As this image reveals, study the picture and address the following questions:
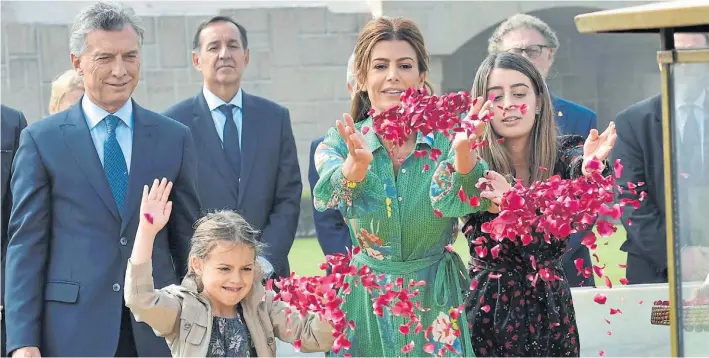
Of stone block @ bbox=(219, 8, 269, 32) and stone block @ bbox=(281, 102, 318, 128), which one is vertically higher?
stone block @ bbox=(219, 8, 269, 32)

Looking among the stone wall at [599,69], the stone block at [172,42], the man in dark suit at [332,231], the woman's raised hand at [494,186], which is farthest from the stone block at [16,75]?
the woman's raised hand at [494,186]

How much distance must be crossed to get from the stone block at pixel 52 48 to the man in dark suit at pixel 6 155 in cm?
569

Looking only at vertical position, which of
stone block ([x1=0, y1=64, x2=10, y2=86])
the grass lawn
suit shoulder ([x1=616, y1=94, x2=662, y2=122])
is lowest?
the grass lawn

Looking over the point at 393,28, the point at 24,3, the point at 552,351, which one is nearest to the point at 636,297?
the point at 552,351

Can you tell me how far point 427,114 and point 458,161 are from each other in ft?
0.53

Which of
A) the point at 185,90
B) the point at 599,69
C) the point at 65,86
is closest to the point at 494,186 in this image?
the point at 65,86

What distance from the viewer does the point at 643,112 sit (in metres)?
5.94

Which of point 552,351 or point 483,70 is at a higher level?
point 483,70

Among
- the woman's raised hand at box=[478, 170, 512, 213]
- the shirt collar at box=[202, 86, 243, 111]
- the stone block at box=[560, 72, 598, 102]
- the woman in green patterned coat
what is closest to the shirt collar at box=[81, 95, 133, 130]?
the woman in green patterned coat

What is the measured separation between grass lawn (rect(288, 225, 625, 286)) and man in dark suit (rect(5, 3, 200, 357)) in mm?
5421

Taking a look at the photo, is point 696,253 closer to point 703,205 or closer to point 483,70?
point 703,205

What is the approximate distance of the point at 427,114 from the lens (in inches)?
161

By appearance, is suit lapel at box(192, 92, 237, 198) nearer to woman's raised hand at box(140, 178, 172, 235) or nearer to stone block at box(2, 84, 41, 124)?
woman's raised hand at box(140, 178, 172, 235)

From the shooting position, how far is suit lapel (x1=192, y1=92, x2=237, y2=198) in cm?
582
